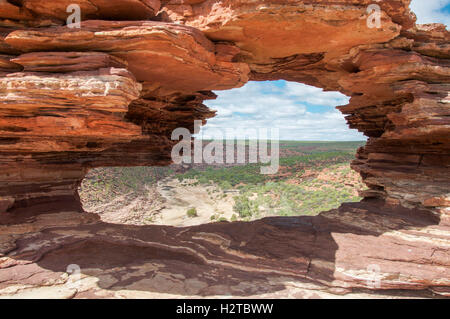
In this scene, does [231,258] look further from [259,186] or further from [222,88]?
[259,186]

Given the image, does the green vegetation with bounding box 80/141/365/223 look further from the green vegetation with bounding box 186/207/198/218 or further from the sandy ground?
the sandy ground

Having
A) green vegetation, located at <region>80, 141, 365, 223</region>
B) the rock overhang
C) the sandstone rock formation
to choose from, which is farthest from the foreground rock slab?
green vegetation, located at <region>80, 141, 365, 223</region>

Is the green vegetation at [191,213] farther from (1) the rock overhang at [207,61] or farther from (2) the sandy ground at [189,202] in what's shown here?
(1) the rock overhang at [207,61]

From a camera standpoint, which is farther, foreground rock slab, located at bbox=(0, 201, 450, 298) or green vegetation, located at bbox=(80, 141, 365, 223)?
green vegetation, located at bbox=(80, 141, 365, 223)

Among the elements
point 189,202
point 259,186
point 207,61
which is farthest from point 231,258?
point 259,186

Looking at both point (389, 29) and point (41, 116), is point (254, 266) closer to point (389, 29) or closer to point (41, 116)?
point (41, 116)

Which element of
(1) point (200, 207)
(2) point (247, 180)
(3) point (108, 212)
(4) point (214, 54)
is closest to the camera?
(4) point (214, 54)

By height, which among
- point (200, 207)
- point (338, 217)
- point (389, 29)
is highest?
point (389, 29)

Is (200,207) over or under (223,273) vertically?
under

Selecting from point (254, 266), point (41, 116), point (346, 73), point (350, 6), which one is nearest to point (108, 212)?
point (41, 116)
